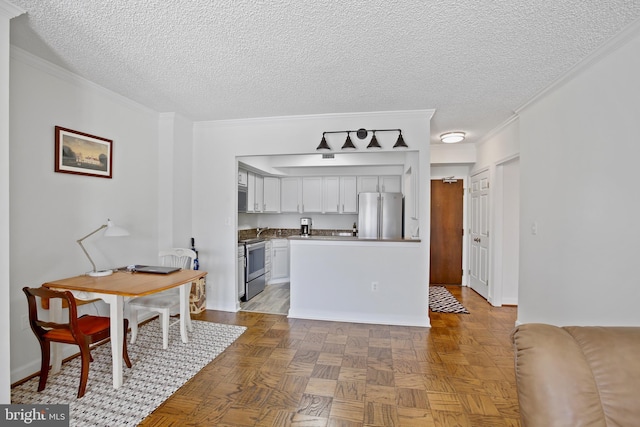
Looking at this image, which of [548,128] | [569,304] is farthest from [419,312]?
[548,128]

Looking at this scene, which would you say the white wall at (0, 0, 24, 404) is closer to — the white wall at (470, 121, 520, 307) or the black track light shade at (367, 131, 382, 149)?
the black track light shade at (367, 131, 382, 149)

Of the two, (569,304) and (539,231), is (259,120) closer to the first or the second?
(539,231)

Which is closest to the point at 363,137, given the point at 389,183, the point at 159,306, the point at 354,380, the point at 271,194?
the point at 389,183

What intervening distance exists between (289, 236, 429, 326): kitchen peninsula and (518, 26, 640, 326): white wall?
1.17m

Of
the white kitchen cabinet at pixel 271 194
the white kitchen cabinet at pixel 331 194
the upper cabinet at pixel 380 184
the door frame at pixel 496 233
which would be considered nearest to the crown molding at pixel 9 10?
the white kitchen cabinet at pixel 271 194

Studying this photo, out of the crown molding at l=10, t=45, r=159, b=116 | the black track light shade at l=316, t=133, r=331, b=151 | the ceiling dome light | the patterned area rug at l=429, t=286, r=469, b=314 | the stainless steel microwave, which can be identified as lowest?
the patterned area rug at l=429, t=286, r=469, b=314

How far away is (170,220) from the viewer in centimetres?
356

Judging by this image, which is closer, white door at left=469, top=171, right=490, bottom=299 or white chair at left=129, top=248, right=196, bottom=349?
white chair at left=129, top=248, right=196, bottom=349

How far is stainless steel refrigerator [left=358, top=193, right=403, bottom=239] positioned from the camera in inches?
190

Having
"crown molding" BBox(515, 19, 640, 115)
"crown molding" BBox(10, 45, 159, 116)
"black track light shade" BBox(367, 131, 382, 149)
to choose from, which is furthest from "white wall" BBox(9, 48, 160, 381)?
"crown molding" BBox(515, 19, 640, 115)

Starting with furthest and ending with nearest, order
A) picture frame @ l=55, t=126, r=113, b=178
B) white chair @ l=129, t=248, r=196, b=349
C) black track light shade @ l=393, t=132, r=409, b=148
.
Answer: black track light shade @ l=393, t=132, r=409, b=148 < white chair @ l=129, t=248, r=196, b=349 < picture frame @ l=55, t=126, r=113, b=178

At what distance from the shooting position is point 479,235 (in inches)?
185

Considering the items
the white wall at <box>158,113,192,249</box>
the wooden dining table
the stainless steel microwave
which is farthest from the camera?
the stainless steel microwave
